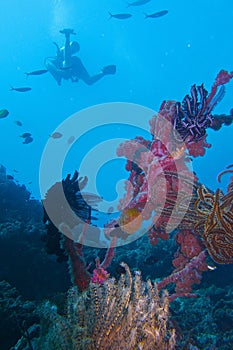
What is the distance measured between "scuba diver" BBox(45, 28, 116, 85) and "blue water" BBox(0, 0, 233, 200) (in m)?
31.6

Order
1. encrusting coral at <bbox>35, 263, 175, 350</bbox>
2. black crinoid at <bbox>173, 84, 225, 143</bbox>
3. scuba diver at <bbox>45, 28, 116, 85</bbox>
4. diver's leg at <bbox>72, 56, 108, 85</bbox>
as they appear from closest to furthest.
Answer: encrusting coral at <bbox>35, 263, 175, 350</bbox> → black crinoid at <bbox>173, 84, 225, 143</bbox> → scuba diver at <bbox>45, 28, 116, 85</bbox> → diver's leg at <bbox>72, 56, 108, 85</bbox>

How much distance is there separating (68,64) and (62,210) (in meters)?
24.3

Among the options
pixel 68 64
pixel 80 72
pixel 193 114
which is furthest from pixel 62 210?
pixel 80 72

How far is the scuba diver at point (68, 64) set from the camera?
25.7 meters

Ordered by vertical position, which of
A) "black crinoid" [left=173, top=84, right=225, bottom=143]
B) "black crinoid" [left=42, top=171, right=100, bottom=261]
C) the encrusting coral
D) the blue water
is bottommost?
the encrusting coral

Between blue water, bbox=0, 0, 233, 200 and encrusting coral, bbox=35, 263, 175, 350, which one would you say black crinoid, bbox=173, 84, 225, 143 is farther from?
blue water, bbox=0, 0, 233, 200

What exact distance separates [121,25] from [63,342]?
77.7 metres

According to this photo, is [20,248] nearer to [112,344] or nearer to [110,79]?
[112,344]

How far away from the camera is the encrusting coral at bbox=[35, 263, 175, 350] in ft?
9.27

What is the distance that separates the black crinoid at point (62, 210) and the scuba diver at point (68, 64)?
22156 mm

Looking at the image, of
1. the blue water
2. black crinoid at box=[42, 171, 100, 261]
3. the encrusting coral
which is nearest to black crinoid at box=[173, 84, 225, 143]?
black crinoid at box=[42, 171, 100, 261]

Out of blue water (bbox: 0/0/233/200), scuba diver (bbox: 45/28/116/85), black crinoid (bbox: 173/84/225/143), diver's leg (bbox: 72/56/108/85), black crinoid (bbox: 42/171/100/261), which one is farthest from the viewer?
blue water (bbox: 0/0/233/200)

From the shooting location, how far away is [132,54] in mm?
78875

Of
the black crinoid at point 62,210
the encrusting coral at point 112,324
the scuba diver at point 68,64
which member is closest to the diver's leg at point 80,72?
the scuba diver at point 68,64
